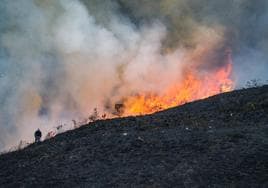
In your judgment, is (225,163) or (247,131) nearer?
(225,163)

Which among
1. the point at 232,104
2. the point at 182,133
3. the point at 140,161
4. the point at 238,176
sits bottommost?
the point at 238,176

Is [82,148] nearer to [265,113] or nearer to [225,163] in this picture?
[225,163]

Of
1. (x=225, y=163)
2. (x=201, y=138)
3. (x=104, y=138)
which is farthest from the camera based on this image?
(x=104, y=138)

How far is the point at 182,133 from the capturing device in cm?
1506

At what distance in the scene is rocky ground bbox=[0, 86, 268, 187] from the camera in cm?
1182

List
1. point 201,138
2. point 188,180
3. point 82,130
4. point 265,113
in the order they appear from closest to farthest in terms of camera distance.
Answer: point 188,180 < point 201,138 < point 265,113 < point 82,130

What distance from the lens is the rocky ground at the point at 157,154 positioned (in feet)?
38.8

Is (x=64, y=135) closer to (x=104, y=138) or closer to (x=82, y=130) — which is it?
(x=82, y=130)

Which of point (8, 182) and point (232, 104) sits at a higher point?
point (232, 104)

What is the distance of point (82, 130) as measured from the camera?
694 inches

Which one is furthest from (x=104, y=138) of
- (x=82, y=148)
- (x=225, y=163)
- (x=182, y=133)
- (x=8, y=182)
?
(x=225, y=163)

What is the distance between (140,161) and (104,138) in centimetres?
263

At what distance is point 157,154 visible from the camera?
13.5 m

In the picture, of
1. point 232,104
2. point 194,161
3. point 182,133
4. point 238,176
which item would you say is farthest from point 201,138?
point 232,104
